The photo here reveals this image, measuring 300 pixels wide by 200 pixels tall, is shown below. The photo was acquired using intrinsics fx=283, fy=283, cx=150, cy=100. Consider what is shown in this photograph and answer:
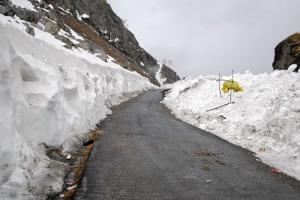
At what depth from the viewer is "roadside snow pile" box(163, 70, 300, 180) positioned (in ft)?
31.9

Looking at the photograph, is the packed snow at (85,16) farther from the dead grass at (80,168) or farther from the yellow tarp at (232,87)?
the dead grass at (80,168)

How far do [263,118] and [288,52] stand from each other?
960 cm

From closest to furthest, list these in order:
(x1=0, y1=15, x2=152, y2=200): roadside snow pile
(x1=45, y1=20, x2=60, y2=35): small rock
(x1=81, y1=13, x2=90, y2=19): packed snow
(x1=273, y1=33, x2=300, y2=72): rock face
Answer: (x1=0, y1=15, x2=152, y2=200): roadside snow pile → (x1=273, y1=33, x2=300, y2=72): rock face → (x1=45, y1=20, x2=60, y2=35): small rock → (x1=81, y1=13, x2=90, y2=19): packed snow

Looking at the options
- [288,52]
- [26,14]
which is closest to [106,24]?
[26,14]

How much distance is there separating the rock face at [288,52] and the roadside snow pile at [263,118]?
293 cm

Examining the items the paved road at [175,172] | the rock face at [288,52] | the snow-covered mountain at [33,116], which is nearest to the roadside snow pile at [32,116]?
the snow-covered mountain at [33,116]

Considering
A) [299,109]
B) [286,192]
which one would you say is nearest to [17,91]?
[286,192]

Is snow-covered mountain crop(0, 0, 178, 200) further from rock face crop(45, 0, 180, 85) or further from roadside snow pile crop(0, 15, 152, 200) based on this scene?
rock face crop(45, 0, 180, 85)

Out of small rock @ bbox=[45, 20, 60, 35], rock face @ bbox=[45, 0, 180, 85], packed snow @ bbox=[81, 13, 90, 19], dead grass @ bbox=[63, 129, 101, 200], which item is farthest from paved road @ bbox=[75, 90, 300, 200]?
packed snow @ bbox=[81, 13, 90, 19]

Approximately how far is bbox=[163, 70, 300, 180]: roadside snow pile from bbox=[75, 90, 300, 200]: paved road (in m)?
0.87

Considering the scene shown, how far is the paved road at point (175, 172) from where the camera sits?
607cm

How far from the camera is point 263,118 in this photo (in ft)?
42.5

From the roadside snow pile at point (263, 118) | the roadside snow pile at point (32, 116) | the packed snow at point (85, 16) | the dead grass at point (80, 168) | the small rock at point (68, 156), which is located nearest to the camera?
the roadside snow pile at point (32, 116)

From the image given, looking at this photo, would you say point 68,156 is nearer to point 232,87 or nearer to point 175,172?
point 175,172
